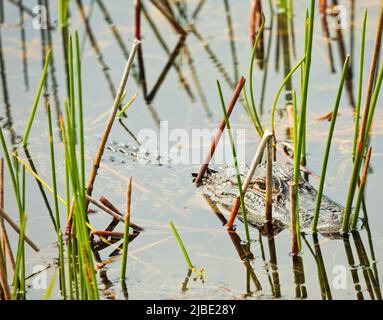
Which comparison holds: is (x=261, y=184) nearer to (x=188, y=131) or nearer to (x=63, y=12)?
(x=188, y=131)

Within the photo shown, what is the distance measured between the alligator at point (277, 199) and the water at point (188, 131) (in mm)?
129

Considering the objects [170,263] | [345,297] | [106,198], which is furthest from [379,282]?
[106,198]

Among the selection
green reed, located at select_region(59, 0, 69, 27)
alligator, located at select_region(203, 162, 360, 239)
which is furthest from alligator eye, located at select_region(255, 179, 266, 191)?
green reed, located at select_region(59, 0, 69, 27)

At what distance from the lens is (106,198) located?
17.7ft

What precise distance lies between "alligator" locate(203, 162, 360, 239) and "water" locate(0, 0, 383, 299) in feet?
Answer: 0.42

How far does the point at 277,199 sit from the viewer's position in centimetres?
521

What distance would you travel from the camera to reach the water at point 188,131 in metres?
4.48

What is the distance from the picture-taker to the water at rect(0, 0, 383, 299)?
448 cm

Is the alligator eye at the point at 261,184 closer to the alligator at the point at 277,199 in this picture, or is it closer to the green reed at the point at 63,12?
the alligator at the point at 277,199

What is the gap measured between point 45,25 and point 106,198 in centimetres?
348

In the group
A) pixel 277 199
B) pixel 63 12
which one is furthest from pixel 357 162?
pixel 63 12

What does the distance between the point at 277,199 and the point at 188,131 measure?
1.37 m

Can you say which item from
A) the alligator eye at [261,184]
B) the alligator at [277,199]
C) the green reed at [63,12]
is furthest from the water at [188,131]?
the green reed at [63,12]
